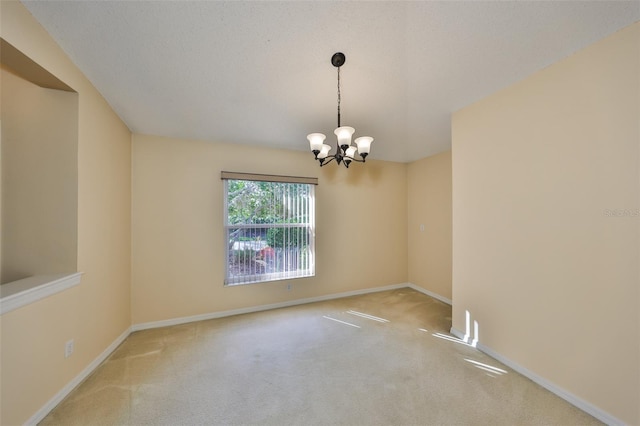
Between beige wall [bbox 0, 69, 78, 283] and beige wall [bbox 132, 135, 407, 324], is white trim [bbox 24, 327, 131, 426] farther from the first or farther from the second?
beige wall [bbox 0, 69, 78, 283]

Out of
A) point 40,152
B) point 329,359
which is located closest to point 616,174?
point 329,359

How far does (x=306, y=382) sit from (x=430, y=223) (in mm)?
3177

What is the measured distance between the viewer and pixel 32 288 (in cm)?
150

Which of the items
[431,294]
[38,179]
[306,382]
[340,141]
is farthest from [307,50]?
[431,294]

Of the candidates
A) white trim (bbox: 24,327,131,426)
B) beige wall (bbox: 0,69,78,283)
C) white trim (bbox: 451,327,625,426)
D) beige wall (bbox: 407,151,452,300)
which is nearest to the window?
white trim (bbox: 24,327,131,426)

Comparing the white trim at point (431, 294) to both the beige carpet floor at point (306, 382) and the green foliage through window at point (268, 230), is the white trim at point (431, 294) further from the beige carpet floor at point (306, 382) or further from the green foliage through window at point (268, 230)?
the green foliage through window at point (268, 230)

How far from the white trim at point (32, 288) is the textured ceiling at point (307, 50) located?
1630 millimetres

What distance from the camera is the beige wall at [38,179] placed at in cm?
171

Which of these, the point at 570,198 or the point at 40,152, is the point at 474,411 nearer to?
the point at 570,198

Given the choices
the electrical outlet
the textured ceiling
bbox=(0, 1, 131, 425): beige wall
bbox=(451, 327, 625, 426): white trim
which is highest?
the textured ceiling

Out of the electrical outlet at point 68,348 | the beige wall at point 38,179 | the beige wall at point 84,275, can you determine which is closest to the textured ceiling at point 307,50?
the beige wall at point 84,275

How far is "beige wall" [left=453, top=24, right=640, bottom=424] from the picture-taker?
1.48m

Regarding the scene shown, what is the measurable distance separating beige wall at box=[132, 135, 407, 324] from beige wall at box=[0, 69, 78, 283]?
110 cm

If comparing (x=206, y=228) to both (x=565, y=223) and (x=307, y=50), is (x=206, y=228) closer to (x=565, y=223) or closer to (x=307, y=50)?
(x=307, y=50)
